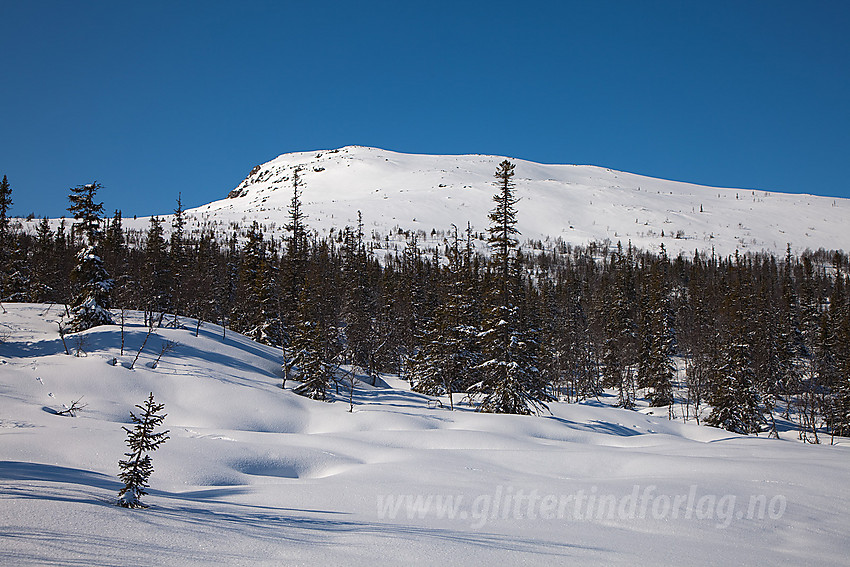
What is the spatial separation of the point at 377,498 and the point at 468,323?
29.0 m

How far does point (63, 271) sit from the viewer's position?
45594mm

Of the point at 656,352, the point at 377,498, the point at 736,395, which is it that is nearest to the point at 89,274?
the point at 377,498

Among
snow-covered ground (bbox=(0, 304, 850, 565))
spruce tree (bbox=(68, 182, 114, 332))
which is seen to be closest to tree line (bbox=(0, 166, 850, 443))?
spruce tree (bbox=(68, 182, 114, 332))

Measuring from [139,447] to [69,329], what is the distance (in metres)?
28.8

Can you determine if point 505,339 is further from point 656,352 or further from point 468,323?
point 656,352

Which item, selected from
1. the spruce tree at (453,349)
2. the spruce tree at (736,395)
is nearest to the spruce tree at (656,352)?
the spruce tree at (736,395)

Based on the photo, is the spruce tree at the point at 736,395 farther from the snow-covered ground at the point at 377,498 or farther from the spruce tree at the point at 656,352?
the snow-covered ground at the point at 377,498

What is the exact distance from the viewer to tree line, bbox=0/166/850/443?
29.3 m

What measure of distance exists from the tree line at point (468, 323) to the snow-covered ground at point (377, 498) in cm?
1012

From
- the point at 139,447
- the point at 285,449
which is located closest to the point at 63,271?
the point at 285,449

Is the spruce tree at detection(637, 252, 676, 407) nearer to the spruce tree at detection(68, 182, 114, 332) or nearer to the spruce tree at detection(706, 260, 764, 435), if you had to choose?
the spruce tree at detection(706, 260, 764, 435)

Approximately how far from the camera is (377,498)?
8.64 m

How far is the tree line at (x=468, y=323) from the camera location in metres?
29.3

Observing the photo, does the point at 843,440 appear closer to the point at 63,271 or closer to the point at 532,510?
the point at 532,510
